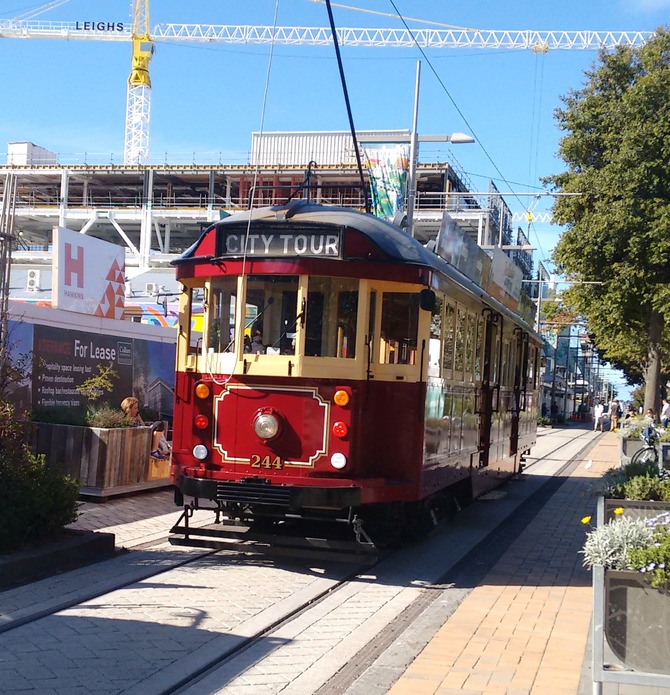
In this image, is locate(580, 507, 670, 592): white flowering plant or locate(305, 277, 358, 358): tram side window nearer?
locate(580, 507, 670, 592): white flowering plant

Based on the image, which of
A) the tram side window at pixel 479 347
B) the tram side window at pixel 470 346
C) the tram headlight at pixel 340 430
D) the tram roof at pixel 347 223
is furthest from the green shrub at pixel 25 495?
the tram side window at pixel 479 347

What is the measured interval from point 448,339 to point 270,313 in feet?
7.10

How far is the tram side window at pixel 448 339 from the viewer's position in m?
9.66

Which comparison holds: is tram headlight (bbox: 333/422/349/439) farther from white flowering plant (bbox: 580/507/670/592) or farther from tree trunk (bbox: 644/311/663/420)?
tree trunk (bbox: 644/311/663/420)

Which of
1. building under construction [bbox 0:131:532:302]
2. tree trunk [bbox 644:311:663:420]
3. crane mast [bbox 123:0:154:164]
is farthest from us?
crane mast [bbox 123:0:154:164]

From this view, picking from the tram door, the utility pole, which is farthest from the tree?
the utility pole

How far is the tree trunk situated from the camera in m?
25.7

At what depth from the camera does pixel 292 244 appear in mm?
8617

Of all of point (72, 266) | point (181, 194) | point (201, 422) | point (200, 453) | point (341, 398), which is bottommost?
point (200, 453)

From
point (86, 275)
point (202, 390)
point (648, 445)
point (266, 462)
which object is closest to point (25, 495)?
point (202, 390)

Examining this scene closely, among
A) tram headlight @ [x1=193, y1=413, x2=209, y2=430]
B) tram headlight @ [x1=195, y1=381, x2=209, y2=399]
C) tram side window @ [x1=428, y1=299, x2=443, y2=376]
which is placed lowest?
tram headlight @ [x1=193, y1=413, x2=209, y2=430]

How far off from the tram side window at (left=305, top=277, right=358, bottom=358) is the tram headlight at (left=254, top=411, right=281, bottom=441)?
2.19 ft

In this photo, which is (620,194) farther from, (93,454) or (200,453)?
(200,453)

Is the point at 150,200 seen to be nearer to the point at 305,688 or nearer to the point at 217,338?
the point at 217,338
